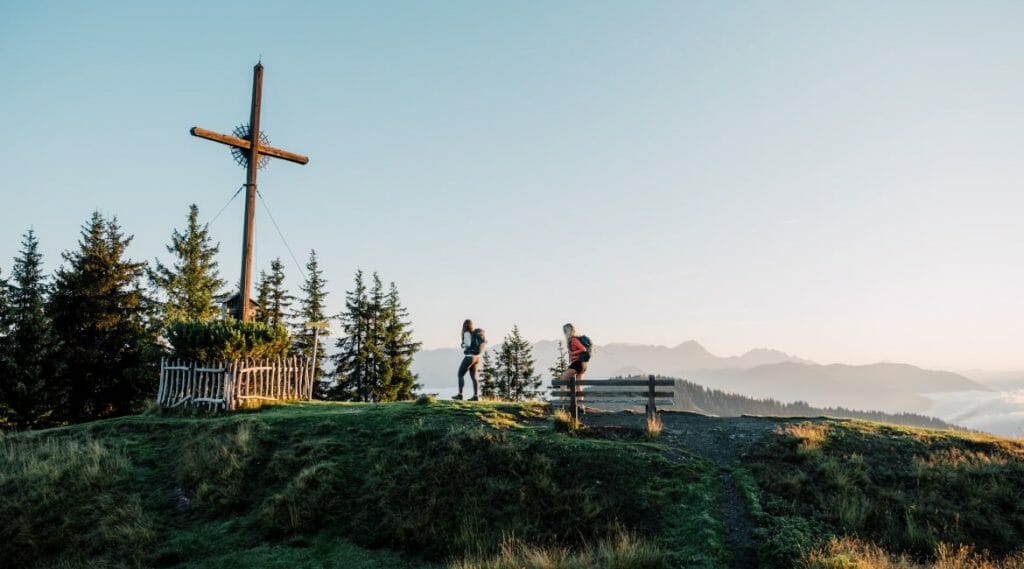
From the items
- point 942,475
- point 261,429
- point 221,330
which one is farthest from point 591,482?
point 221,330

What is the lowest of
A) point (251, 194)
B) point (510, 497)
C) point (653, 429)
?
point (510, 497)

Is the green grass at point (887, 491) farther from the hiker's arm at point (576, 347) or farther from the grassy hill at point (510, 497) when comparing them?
the hiker's arm at point (576, 347)

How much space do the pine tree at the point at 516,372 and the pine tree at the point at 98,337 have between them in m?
30.9

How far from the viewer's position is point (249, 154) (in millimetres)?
20688

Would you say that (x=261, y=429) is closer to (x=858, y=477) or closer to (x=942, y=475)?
(x=858, y=477)

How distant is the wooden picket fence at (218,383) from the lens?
17266 mm

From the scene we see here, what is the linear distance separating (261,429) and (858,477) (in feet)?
44.8

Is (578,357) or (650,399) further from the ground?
(578,357)

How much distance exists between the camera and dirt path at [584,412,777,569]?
874 centimetres

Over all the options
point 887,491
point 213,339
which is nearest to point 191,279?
point 213,339

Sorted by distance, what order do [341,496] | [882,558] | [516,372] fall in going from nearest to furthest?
1. [882,558]
2. [341,496]
3. [516,372]

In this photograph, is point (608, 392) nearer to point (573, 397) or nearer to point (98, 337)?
point (573, 397)

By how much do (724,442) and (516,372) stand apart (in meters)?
42.9

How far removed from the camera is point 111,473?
40.6 feet
